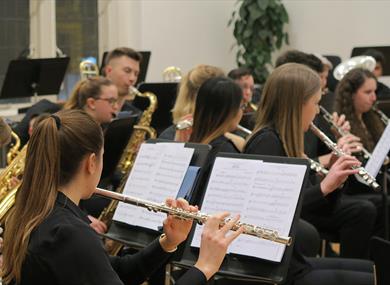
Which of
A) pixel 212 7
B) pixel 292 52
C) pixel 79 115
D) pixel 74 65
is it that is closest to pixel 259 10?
pixel 212 7

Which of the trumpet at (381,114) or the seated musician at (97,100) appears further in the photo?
the trumpet at (381,114)

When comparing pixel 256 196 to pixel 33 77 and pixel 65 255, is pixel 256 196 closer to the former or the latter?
pixel 65 255

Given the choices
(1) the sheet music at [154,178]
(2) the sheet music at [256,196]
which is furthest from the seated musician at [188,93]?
(2) the sheet music at [256,196]

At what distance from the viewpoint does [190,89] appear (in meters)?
3.88

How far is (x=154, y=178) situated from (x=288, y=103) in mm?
595

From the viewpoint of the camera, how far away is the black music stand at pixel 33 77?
213 inches

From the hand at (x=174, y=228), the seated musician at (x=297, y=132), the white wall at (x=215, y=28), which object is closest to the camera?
the hand at (x=174, y=228)

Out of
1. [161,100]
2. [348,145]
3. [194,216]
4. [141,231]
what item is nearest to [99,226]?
[141,231]

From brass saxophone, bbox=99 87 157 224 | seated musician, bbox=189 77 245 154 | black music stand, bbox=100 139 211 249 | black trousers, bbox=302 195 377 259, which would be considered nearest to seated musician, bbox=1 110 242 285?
black music stand, bbox=100 139 211 249

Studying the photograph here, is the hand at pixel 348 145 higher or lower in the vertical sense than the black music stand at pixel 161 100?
higher

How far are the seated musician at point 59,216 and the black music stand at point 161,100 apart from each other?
10.3 feet

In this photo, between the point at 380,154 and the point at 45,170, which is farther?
the point at 380,154

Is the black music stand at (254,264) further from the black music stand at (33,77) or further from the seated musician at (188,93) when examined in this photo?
the black music stand at (33,77)

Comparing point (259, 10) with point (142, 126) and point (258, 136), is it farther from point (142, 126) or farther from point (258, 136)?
point (258, 136)
